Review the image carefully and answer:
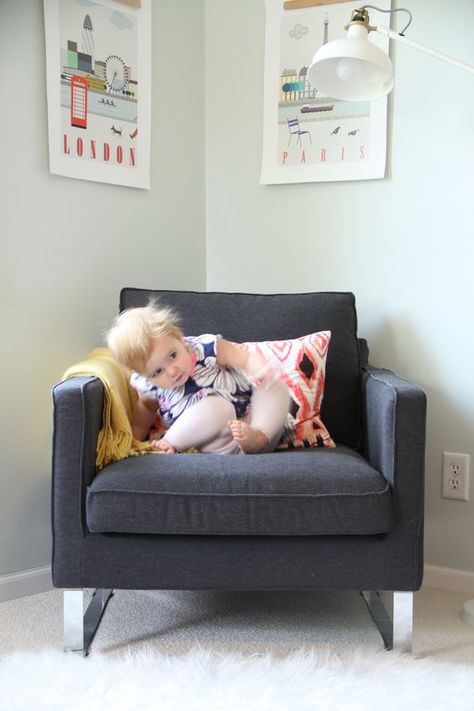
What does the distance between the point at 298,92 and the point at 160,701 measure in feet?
5.78

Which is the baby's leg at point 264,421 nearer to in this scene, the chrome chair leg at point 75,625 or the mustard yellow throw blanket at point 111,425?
the mustard yellow throw blanket at point 111,425

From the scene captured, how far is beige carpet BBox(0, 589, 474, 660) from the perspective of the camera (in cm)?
162

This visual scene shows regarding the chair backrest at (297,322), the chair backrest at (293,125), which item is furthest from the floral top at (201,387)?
the chair backrest at (293,125)

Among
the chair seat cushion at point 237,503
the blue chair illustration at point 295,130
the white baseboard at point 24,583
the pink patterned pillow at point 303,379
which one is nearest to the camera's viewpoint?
the chair seat cushion at point 237,503

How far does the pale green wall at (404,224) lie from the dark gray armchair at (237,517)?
0.54 meters

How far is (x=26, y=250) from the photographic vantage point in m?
1.96

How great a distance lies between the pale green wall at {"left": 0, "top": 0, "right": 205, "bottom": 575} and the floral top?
36 centimetres

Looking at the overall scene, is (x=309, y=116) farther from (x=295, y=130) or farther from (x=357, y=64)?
(x=357, y=64)

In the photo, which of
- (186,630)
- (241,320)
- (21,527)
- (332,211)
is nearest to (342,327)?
(241,320)

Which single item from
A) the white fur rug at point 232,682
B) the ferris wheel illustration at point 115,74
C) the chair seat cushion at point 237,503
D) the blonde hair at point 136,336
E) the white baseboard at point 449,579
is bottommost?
the white baseboard at point 449,579

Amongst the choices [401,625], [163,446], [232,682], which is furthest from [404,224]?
[232,682]

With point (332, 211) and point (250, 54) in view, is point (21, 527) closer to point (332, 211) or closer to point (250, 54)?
point (332, 211)

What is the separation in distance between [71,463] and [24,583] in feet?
2.18

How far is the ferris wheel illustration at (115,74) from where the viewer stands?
2.12 metres
